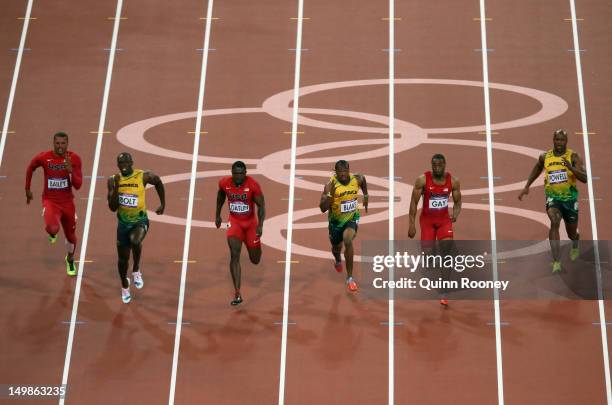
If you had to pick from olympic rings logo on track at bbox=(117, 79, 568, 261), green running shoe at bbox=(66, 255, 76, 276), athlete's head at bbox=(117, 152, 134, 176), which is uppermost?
olympic rings logo on track at bbox=(117, 79, 568, 261)

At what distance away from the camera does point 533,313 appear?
16688mm

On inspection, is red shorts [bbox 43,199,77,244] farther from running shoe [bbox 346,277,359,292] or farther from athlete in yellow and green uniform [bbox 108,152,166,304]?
running shoe [bbox 346,277,359,292]

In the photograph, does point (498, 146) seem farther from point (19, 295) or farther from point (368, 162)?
point (19, 295)

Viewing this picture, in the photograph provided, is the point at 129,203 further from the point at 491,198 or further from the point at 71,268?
the point at 491,198

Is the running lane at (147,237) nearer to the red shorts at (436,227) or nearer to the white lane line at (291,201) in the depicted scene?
the white lane line at (291,201)

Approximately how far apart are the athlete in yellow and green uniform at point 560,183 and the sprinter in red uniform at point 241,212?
3502mm

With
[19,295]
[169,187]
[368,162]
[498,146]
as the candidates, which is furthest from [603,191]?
[19,295]

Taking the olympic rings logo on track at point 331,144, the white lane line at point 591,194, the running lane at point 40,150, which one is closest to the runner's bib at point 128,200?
the running lane at point 40,150

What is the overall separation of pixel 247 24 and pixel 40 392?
8.37 meters

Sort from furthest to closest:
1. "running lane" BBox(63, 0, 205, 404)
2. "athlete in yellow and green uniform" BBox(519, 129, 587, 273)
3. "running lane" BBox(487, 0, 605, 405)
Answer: "athlete in yellow and green uniform" BBox(519, 129, 587, 273) < "running lane" BBox(63, 0, 205, 404) < "running lane" BBox(487, 0, 605, 405)

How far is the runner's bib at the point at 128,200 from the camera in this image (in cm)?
1633

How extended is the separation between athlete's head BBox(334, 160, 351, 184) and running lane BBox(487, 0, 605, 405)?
2537mm

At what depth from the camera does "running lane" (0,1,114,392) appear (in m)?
16.2

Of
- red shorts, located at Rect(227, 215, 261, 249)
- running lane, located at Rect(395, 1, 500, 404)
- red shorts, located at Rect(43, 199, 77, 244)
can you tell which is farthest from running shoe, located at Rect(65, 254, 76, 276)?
running lane, located at Rect(395, 1, 500, 404)
